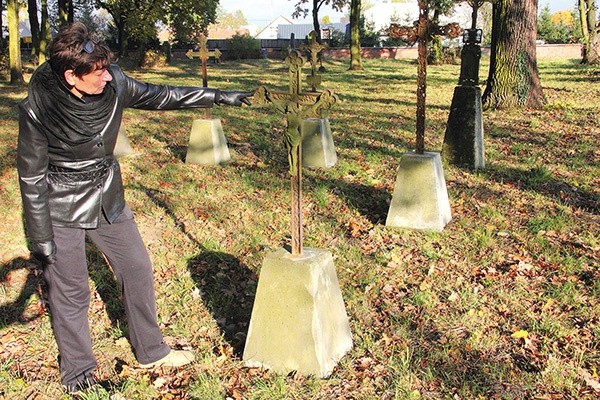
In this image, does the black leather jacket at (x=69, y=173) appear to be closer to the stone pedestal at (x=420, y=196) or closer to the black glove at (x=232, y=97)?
the black glove at (x=232, y=97)

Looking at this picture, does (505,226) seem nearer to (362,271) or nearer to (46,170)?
(362,271)

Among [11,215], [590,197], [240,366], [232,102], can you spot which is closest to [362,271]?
[240,366]

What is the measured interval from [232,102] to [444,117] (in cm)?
877

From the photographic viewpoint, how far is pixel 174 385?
3326mm

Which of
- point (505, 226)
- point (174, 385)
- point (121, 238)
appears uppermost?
point (121, 238)

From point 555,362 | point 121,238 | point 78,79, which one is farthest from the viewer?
point 555,362

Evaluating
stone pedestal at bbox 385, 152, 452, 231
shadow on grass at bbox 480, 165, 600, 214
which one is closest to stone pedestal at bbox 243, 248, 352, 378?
stone pedestal at bbox 385, 152, 452, 231

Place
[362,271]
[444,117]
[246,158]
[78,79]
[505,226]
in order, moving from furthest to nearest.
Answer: [444,117], [246,158], [505,226], [362,271], [78,79]

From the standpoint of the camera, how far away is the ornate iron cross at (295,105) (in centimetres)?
315

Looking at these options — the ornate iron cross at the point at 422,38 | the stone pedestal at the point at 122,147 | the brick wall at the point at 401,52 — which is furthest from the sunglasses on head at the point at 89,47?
the brick wall at the point at 401,52

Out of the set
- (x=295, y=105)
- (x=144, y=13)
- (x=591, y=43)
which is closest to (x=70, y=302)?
(x=295, y=105)

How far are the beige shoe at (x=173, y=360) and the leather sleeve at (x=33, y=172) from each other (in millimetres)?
1084

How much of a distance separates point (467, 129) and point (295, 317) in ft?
16.4

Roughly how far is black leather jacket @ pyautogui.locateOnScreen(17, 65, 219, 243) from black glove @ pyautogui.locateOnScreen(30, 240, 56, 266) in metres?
0.03
